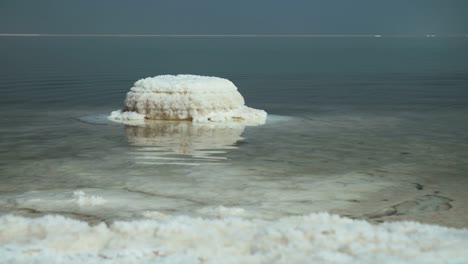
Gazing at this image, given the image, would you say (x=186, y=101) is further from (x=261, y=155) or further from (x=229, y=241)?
(x=229, y=241)

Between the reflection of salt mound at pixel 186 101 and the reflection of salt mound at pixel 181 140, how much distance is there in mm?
380

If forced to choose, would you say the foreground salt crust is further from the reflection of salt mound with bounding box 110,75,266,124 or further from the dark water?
the reflection of salt mound with bounding box 110,75,266,124

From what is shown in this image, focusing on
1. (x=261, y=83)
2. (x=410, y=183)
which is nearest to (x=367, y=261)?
(x=410, y=183)

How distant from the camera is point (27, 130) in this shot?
1547 cm

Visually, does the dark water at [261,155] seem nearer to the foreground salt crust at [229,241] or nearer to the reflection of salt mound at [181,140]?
the reflection of salt mound at [181,140]

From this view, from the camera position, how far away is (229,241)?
7.05 metres

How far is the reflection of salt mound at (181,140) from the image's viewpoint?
12.0 m

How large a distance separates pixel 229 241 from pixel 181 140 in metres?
6.92

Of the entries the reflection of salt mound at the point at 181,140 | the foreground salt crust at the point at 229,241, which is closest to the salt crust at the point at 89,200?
the foreground salt crust at the point at 229,241

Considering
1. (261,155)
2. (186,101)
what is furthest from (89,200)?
(186,101)

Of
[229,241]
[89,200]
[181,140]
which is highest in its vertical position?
[229,241]

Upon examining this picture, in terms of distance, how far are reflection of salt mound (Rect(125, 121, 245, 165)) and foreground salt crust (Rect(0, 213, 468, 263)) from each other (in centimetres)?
397

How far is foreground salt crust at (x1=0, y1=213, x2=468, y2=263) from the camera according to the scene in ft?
21.7

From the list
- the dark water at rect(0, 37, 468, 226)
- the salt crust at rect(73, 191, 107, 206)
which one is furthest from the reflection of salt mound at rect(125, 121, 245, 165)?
the salt crust at rect(73, 191, 107, 206)
